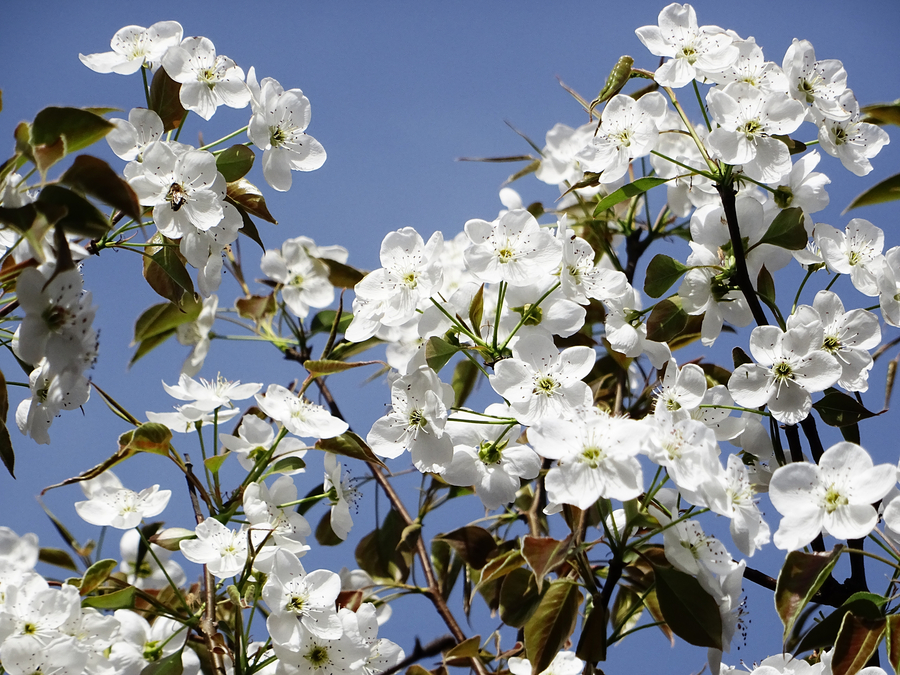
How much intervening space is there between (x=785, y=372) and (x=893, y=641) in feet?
1.35

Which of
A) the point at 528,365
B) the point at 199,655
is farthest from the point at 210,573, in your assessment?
the point at 528,365

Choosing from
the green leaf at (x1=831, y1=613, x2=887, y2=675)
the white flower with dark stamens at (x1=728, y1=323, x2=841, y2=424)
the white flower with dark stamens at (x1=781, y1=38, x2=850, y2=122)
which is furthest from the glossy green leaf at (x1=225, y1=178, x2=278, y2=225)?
the green leaf at (x1=831, y1=613, x2=887, y2=675)

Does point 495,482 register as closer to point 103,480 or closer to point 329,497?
point 329,497

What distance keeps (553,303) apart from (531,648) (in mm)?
550

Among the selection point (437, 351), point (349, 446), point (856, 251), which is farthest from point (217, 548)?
point (856, 251)

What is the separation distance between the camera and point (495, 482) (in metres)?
1.25

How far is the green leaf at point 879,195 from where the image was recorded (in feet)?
3.51

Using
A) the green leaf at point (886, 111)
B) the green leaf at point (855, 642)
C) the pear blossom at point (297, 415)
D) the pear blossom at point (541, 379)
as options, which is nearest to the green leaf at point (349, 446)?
the pear blossom at point (297, 415)

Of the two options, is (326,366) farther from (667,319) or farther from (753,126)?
(753,126)

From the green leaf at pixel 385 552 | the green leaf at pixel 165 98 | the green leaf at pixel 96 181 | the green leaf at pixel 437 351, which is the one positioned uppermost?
the green leaf at pixel 165 98

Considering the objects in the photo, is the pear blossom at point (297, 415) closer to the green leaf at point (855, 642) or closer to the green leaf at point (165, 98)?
the green leaf at point (165, 98)

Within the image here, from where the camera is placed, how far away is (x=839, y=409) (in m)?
1.25

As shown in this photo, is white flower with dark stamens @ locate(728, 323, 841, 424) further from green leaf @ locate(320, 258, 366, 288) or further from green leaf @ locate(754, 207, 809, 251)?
green leaf @ locate(320, 258, 366, 288)

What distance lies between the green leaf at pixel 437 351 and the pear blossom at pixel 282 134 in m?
0.46
